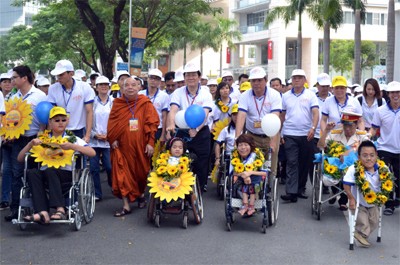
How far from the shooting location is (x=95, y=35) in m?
19.3

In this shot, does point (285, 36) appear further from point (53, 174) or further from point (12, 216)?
point (53, 174)

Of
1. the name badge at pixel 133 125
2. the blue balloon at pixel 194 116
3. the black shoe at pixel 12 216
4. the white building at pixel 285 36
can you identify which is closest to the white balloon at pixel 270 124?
the blue balloon at pixel 194 116

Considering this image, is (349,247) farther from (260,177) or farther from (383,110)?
(383,110)

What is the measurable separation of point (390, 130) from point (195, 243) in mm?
3505

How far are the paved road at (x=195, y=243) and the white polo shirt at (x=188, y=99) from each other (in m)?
1.61

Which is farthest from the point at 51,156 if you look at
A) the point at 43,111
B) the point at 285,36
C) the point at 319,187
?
the point at 285,36

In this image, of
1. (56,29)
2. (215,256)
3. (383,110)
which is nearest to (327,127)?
(383,110)

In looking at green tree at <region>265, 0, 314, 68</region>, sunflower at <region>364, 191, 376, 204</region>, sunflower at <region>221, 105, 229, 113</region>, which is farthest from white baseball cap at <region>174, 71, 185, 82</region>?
green tree at <region>265, 0, 314, 68</region>

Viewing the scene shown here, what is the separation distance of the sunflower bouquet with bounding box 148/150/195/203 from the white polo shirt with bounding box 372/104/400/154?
298cm

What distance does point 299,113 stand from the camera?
910 cm

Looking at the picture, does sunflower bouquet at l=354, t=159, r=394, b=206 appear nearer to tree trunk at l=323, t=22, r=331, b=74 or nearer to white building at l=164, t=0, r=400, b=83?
tree trunk at l=323, t=22, r=331, b=74

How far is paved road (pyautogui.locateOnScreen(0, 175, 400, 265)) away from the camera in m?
6.02

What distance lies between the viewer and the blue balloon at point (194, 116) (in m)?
→ 7.91

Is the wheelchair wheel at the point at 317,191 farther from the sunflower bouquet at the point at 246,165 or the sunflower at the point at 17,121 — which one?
the sunflower at the point at 17,121
